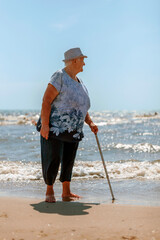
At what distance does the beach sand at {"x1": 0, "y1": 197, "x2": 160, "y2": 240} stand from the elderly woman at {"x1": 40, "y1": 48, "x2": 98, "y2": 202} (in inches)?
17.0

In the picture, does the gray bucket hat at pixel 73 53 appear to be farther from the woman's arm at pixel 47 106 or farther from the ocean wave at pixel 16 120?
the ocean wave at pixel 16 120

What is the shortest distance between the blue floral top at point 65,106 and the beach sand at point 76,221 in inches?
33.0

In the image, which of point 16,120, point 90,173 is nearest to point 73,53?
point 90,173

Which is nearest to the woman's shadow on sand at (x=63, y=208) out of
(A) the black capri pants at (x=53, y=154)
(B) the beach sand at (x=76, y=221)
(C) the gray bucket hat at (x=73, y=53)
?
(B) the beach sand at (x=76, y=221)

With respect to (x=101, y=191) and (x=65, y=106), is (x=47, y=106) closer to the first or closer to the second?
(x=65, y=106)

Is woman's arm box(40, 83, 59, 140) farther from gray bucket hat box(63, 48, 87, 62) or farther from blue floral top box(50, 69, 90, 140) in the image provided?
gray bucket hat box(63, 48, 87, 62)

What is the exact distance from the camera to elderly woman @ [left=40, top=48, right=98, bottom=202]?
12.7 ft

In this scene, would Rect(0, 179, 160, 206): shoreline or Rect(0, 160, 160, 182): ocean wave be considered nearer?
Rect(0, 179, 160, 206): shoreline

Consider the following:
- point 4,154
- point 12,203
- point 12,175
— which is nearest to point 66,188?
point 12,203

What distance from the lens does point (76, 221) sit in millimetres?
3152

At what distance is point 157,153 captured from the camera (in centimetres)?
990

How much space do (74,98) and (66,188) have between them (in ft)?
3.80

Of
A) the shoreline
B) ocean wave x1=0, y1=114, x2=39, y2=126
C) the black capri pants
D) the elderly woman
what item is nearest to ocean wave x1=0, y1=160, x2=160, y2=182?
the shoreline

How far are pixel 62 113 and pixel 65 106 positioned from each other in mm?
86
